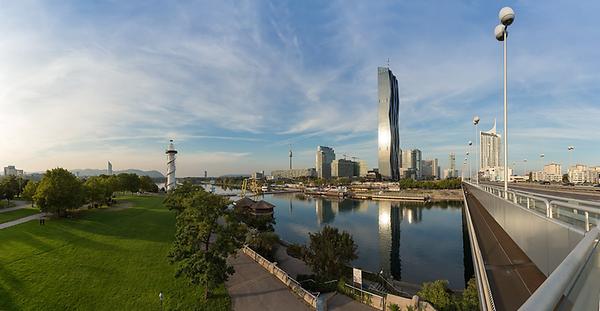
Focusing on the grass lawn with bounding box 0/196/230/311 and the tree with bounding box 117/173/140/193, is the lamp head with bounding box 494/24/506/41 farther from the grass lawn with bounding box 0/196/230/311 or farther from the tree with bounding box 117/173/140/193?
the tree with bounding box 117/173/140/193

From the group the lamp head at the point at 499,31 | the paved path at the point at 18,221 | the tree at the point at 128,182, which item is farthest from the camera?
the tree at the point at 128,182

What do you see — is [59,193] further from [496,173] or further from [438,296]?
[496,173]

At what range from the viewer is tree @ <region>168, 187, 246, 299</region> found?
66.3 ft

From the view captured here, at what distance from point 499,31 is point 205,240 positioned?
23.8 meters

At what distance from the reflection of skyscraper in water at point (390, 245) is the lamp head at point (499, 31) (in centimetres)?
2398

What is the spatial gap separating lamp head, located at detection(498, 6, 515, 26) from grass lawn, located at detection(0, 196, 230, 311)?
24028 mm

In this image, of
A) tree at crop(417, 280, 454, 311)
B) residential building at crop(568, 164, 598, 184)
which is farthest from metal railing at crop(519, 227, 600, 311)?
residential building at crop(568, 164, 598, 184)

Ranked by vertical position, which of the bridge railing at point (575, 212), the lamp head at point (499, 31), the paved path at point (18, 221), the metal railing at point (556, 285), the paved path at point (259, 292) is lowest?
the paved path at point (259, 292)

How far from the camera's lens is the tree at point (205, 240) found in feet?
66.3

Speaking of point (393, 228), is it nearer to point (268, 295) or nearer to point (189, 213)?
point (268, 295)

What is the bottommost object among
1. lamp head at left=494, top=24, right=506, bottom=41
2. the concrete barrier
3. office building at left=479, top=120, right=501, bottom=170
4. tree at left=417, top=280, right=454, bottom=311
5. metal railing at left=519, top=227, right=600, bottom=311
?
tree at left=417, top=280, right=454, bottom=311

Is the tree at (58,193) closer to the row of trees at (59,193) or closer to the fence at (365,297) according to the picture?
the row of trees at (59,193)

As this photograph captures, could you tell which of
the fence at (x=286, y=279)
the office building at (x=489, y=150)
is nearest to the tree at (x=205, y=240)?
the fence at (x=286, y=279)

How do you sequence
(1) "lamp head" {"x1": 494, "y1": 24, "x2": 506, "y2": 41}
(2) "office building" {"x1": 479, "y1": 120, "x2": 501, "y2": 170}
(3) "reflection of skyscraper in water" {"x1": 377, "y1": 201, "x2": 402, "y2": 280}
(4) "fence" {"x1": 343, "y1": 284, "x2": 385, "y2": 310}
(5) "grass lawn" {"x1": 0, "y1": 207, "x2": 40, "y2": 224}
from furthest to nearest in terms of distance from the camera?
(2) "office building" {"x1": 479, "y1": 120, "x2": 501, "y2": 170} → (5) "grass lawn" {"x1": 0, "y1": 207, "x2": 40, "y2": 224} → (3) "reflection of skyscraper in water" {"x1": 377, "y1": 201, "x2": 402, "y2": 280} → (4) "fence" {"x1": 343, "y1": 284, "x2": 385, "y2": 310} → (1) "lamp head" {"x1": 494, "y1": 24, "x2": 506, "y2": 41}
